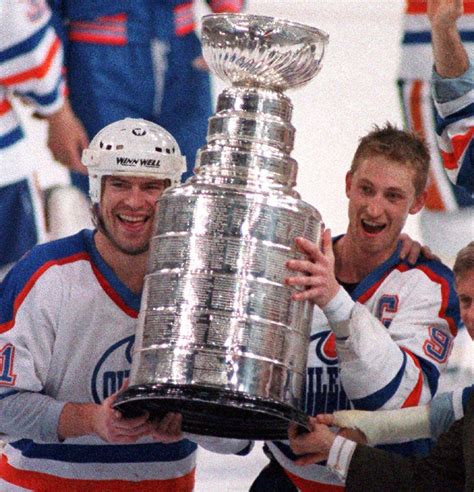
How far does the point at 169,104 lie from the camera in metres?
4.44

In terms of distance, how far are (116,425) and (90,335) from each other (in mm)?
303

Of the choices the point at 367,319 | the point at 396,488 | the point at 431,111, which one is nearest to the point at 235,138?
the point at 367,319

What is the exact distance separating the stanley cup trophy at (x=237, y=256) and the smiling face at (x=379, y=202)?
33 cm

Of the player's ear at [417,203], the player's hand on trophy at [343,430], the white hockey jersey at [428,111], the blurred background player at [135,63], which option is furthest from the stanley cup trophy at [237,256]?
the blurred background player at [135,63]

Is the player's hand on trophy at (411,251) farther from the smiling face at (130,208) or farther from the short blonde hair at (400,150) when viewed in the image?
the smiling face at (130,208)

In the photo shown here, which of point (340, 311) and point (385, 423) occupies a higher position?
point (340, 311)

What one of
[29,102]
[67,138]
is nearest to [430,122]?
[67,138]

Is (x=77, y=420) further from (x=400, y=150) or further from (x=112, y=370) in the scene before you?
(x=400, y=150)

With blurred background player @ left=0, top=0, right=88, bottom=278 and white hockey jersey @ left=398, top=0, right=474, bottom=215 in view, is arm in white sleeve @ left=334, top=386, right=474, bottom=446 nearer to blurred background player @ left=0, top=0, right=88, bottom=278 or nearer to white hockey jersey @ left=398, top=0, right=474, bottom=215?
white hockey jersey @ left=398, top=0, right=474, bottom=215

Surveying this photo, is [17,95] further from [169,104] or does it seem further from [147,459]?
[147,459]

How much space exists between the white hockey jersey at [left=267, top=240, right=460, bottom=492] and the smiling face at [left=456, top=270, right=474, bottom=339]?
166 mm

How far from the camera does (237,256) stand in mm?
2281

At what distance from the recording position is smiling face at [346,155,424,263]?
2.69 metres

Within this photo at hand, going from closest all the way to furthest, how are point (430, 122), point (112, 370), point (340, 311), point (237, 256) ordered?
point (237, 256)
point (340, 311)
point (112, 370)
point (430, 122)
